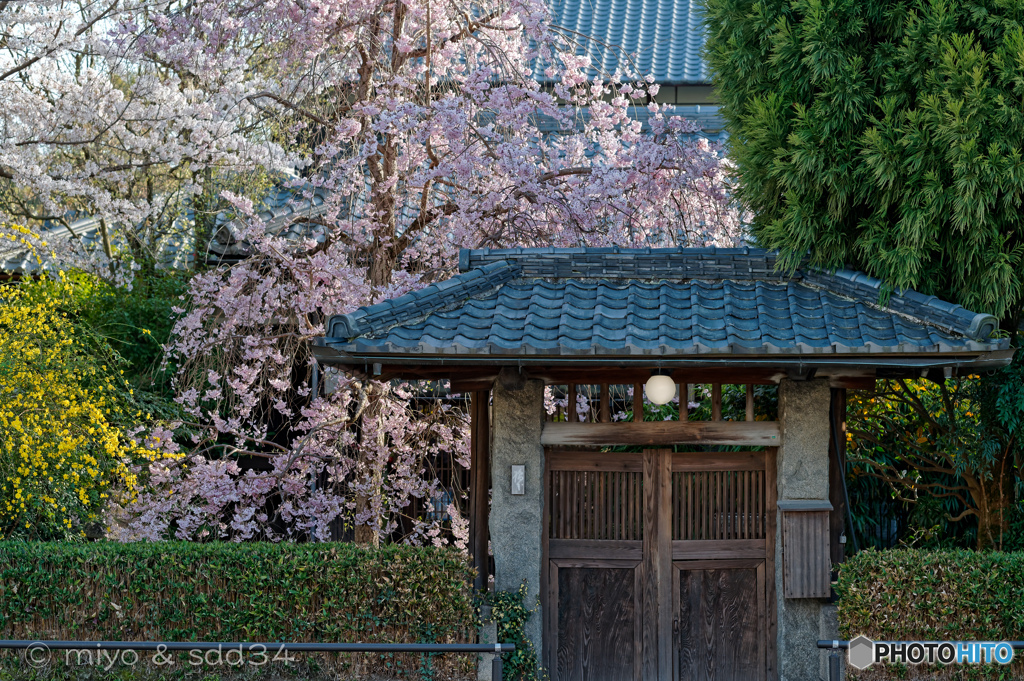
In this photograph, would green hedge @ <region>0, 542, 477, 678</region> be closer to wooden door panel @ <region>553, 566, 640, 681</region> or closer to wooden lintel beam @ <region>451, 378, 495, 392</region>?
wooden door panel @ <region>553, 566, 640, 681</region>

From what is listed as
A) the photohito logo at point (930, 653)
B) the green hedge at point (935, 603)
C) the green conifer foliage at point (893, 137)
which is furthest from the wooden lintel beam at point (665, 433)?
the photohito logo at point (930, 653)

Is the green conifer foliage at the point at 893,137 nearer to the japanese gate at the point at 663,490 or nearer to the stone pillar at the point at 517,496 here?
the japanese gate at the point at 663,490

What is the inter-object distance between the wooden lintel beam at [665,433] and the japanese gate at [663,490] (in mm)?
15

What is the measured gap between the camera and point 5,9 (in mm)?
10039

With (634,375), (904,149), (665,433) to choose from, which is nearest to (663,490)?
(665,433)

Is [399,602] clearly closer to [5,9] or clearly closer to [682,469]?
[682,469]

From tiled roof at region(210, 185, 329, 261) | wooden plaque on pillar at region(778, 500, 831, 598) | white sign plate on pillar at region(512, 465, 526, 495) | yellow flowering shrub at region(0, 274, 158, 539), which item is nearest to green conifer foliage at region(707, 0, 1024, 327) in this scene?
wooden plaque on pillar at region(778, 500, 831, 598)

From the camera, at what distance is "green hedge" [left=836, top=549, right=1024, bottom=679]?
6258 millimetres

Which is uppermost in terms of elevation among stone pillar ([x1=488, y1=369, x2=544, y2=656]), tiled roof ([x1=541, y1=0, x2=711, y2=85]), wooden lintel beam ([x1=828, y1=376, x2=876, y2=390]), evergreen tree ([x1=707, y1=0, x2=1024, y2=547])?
tiled roof ([x1=541, y1=0, x2=711, y2=85])

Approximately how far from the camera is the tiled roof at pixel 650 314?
6.00 meters

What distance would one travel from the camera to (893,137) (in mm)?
6695

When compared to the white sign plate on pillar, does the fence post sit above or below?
below

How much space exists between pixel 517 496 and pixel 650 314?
169 centimetres

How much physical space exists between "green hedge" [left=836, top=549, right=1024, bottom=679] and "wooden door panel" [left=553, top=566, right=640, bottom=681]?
1544mm
